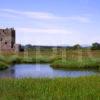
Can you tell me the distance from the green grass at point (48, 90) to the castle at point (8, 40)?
39.1 metres

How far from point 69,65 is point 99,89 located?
2064 cm

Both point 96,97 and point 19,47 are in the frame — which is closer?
point 96,97

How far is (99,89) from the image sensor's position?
10.7 metres

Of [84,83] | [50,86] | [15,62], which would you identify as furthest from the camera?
[15,62]

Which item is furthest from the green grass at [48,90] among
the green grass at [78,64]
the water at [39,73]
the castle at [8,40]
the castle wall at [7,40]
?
the castle wall at [7,40]

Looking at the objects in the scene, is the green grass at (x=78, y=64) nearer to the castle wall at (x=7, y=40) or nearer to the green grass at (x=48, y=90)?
the green grass at (x=48, y=90)

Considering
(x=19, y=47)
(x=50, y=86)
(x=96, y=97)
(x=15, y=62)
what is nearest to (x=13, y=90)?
(x=50, y=86)

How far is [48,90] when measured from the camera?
415 inches

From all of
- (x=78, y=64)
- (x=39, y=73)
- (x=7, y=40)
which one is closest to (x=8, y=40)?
(x=7, y=40)

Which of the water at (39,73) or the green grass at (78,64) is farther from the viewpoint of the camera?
the green grass at (78,64)

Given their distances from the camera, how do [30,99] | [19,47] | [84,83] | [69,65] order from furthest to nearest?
[19,47]
[69,65]
[84,83]
[30,99]

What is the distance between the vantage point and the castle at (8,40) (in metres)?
51.4

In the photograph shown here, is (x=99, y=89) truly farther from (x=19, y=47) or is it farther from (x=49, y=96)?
(x=19, y=47)

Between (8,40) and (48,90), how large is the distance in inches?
1680
